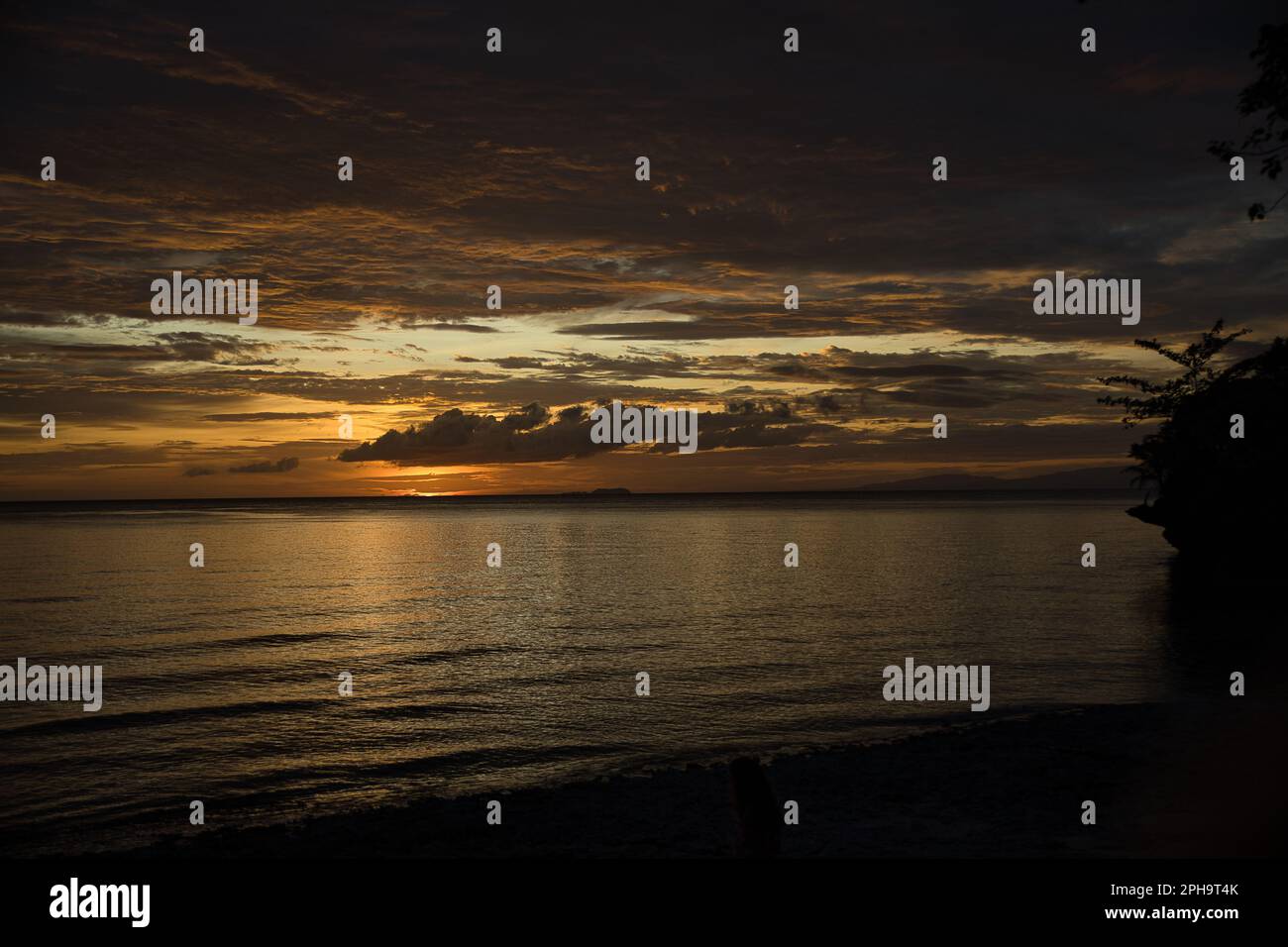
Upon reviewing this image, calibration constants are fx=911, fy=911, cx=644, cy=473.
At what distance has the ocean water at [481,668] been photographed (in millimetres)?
20422

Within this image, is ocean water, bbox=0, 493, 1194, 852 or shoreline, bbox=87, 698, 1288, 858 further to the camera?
ocean water, bbox=0, 493, 1194, 852

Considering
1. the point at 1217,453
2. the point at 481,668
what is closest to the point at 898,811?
the point at 481,668

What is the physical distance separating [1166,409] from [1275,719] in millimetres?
47302

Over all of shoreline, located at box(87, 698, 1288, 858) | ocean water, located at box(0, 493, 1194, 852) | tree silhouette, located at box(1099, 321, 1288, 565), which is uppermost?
tree silhouette, located at box(1099, 321, 1288, 565)

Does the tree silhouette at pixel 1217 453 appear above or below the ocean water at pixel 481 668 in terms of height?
above

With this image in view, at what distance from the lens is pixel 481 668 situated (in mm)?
33750

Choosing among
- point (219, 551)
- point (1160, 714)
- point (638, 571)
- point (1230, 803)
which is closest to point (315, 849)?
point (1230, 803)

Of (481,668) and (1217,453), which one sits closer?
(481,668)

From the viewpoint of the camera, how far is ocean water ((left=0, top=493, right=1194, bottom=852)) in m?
20.4

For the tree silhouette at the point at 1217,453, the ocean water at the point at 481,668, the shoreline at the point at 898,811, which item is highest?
the tree silhouette at the point at 1217,453

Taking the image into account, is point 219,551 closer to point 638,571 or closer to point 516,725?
point 638,571

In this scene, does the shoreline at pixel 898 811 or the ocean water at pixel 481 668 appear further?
the ocean water at pixel 481 668

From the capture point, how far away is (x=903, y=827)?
1537cm

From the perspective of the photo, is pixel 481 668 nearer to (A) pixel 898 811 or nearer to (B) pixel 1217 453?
(A) pixel 898 811
